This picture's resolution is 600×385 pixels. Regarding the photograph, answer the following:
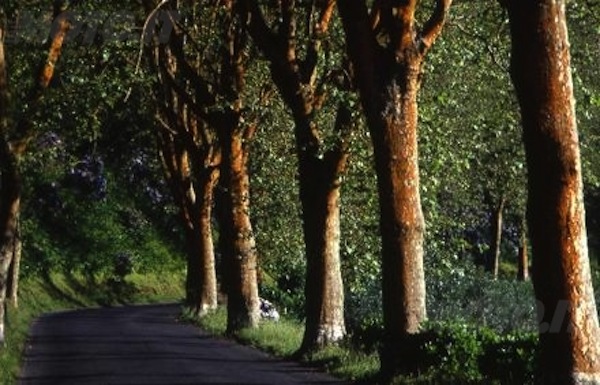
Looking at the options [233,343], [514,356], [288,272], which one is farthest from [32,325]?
[514,356]

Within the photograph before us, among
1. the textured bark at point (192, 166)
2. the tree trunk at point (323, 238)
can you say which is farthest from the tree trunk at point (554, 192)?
the textured bark at point (192, 166)

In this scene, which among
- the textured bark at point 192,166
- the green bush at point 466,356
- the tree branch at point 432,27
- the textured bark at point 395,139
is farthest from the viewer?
the textured bark at point 192,166

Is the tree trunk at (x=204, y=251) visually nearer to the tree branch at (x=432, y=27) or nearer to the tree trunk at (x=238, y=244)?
the tree trunk at (x=238, y=244)

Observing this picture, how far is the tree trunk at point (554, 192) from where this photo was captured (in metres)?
11.0

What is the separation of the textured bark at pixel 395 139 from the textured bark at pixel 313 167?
4.16 m

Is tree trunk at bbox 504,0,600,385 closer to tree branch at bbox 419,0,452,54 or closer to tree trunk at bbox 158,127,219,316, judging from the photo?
tree branch at bbox 419,0,452,54

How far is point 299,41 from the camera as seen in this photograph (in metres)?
23.8

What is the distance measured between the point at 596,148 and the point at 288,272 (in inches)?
577

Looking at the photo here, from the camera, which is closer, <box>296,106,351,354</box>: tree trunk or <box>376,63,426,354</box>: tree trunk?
<box>376,63,426,354</box>: tree trunk

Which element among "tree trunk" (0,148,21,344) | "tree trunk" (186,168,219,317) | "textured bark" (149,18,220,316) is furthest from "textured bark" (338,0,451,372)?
"tree trunk" (186,168,219,317)

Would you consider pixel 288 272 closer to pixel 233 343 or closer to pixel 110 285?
pixel 233 343

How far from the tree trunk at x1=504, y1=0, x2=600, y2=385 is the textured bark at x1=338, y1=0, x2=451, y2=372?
548cm

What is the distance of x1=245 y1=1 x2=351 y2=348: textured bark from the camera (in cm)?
2139

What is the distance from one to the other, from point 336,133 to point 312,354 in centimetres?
442
